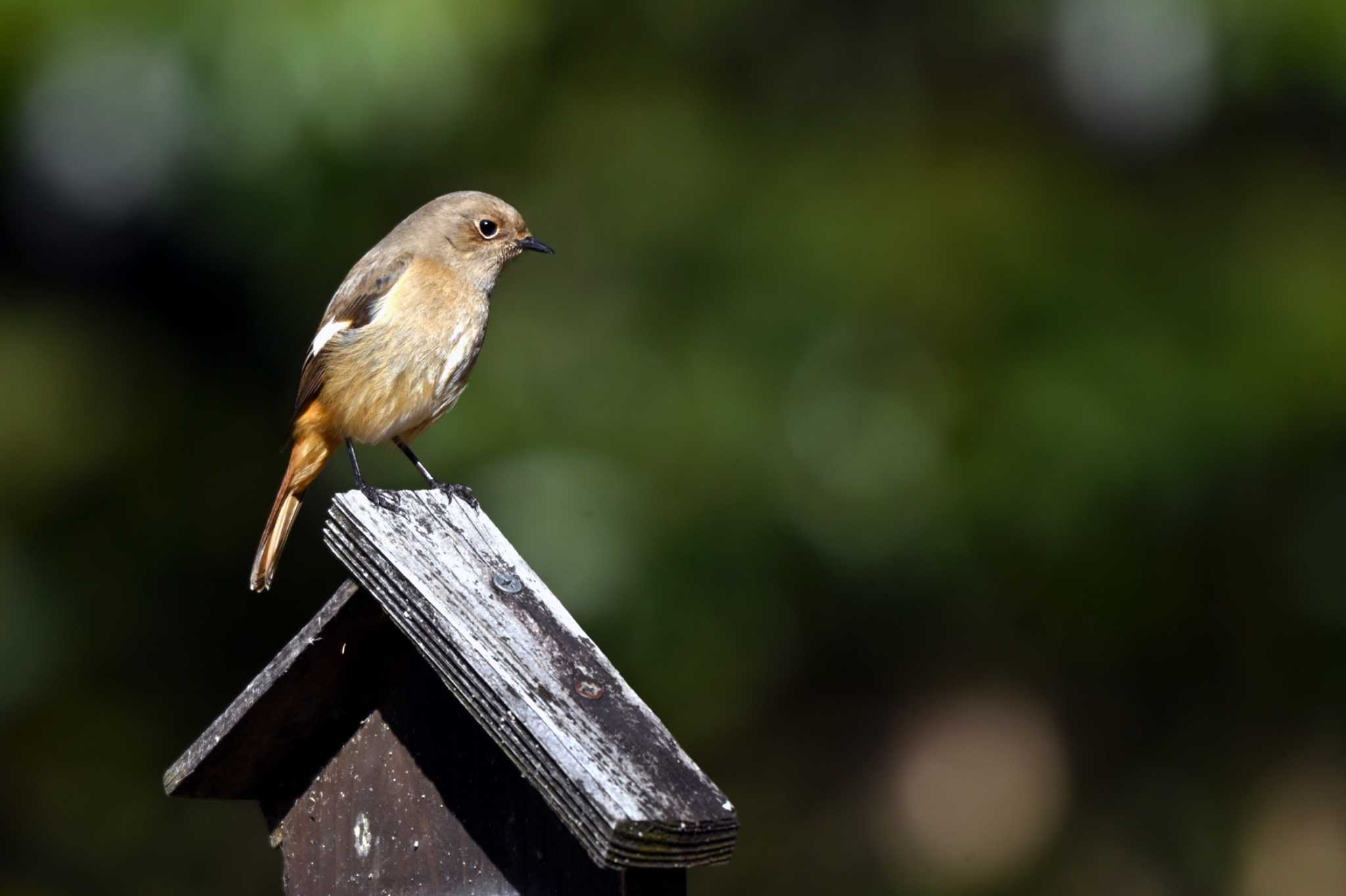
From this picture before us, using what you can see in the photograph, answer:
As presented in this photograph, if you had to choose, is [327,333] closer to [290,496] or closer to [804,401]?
[290,496]

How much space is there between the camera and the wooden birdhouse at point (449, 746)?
2.80 meters

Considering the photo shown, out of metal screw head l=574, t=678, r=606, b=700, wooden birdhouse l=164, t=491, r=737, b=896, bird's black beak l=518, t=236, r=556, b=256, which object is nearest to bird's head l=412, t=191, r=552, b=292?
bird's black beak l=518, t=236, r=556, b=256

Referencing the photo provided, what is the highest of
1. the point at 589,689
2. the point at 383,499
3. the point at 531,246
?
the point at 383,499

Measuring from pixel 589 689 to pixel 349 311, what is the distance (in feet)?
8.81

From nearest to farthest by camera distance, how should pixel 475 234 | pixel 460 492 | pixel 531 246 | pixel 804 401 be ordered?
pixel 460 492
pixel 475 234
pixel 531 246
pixel 804 401

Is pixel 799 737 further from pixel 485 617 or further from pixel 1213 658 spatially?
pixel 485 617

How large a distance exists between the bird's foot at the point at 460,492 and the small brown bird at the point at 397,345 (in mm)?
532

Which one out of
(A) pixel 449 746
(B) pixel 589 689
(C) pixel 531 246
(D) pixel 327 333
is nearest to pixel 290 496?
(D) pixel 327 333

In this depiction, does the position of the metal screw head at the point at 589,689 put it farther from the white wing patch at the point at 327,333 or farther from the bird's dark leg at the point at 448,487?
the white wing patch at the point at 327,333

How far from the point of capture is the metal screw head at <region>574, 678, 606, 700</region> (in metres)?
2.97

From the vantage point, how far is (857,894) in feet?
29.5

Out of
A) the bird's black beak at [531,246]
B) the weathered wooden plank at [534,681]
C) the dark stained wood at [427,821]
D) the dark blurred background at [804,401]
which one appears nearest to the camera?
the weathered wooden plank at [534,681]

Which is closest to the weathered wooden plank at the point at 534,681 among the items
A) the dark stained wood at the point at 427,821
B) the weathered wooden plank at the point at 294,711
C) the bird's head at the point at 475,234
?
the weathered wooden plank at the point at 294,711

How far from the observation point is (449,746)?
10.8ft
